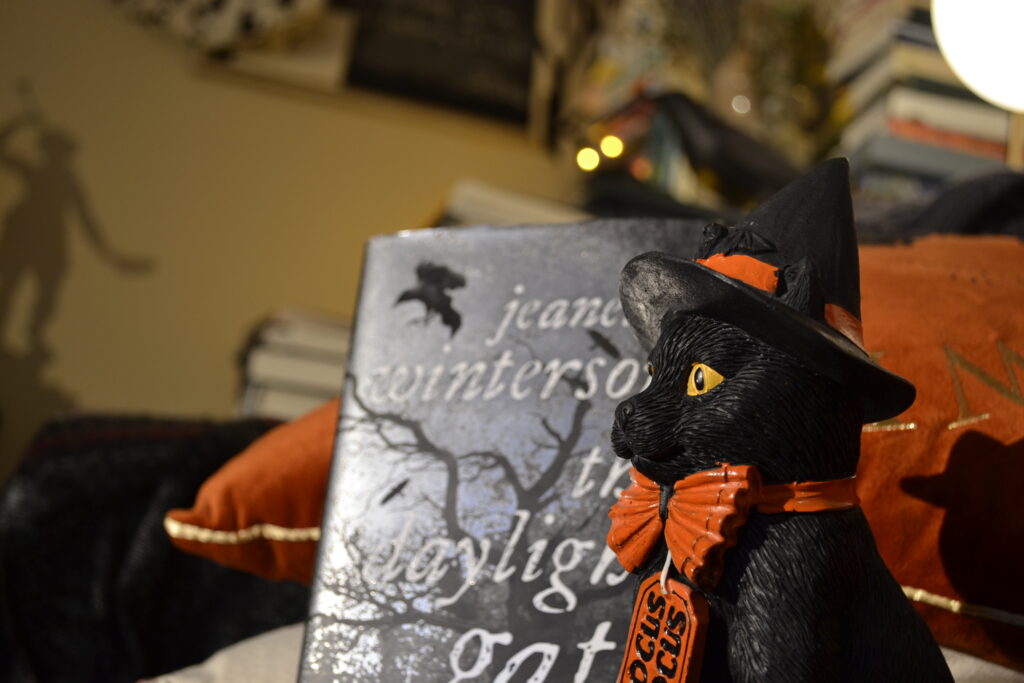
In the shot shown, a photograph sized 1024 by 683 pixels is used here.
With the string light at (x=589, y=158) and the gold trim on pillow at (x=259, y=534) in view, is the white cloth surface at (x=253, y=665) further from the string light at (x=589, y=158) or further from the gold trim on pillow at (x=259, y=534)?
the string light at (x=589, y=158)

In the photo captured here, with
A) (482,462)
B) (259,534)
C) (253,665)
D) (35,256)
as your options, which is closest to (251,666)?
(253,665)

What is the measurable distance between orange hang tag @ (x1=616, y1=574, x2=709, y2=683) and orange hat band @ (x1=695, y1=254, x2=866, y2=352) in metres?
0.15

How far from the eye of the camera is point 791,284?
0.42m

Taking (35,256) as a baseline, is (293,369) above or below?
below

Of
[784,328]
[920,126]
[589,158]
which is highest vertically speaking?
[920,126]

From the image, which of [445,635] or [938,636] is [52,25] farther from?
[938,636]

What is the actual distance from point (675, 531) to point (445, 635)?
0.74ft

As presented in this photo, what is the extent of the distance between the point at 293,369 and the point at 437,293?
0.98m

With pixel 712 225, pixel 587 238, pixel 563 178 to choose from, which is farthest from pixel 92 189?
pixel 712 225

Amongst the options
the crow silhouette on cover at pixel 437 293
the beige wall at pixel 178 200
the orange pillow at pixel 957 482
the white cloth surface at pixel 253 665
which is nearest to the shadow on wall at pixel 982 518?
the orange pillow at pixel 957 482

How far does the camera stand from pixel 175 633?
3.24ft

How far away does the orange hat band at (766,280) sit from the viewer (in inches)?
16.7

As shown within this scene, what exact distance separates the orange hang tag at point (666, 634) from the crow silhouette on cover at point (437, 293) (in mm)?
292

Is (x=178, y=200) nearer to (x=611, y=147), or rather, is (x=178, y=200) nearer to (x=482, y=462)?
(x=611, y=147)
